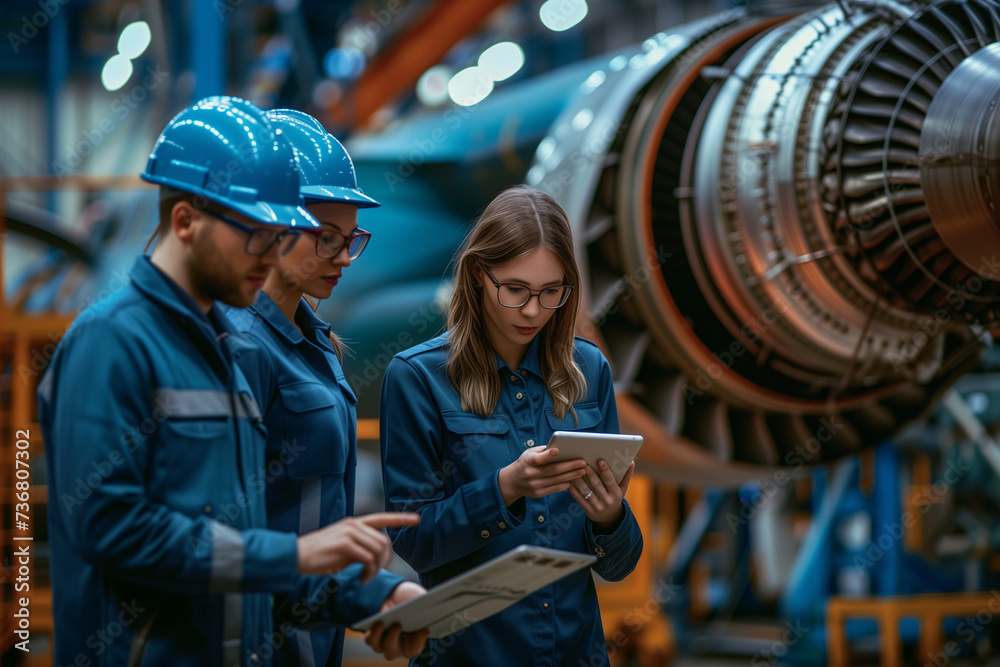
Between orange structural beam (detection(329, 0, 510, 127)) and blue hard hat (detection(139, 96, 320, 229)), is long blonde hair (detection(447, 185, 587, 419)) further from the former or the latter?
orange structural beam (detection(329, 0, 510, 127))

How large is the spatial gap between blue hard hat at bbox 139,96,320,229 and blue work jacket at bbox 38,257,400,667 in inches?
6.2

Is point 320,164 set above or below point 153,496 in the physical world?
above

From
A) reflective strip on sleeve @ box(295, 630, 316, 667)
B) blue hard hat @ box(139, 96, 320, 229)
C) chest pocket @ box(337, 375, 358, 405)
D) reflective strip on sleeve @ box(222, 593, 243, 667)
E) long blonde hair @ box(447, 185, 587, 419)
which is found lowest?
reflective strip on sleeve @ box(295, 630, 316, 667)

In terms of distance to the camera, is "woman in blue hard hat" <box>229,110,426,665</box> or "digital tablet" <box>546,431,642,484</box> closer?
"digital tablet" <box>546,431,642,484</box>

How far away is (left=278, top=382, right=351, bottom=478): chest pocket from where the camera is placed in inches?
73.4

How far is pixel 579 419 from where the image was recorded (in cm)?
206

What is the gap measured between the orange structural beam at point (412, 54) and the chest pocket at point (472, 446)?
5.95m

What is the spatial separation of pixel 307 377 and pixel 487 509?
0.42 meters

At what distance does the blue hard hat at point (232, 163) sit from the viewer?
1.50 metres

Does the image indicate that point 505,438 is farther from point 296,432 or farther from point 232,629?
point 232,629

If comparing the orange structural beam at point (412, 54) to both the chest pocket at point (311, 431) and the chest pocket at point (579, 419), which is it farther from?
the chest pocket at point (311, 431)

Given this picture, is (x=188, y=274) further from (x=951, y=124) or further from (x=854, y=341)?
(x=854, y=341)

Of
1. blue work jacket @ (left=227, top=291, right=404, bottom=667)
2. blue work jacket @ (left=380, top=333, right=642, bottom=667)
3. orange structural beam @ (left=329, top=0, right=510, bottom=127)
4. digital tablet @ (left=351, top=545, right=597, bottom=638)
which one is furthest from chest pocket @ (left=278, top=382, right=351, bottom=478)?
orange structural beam @ (left=329, top=0, right=510, bottom=127)

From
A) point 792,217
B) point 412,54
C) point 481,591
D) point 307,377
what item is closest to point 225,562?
point 481,591
